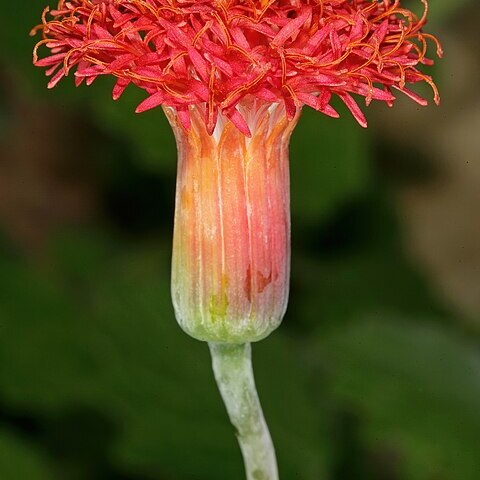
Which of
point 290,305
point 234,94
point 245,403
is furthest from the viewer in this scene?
point 290,305

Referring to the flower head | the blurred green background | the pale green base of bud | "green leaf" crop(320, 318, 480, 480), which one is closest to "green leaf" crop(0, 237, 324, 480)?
the blurred green background

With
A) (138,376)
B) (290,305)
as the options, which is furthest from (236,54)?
(290,305)

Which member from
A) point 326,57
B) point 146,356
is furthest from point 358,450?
point 326,57

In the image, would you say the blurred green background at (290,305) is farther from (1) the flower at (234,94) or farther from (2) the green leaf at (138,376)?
(1) the flower at (234,94)

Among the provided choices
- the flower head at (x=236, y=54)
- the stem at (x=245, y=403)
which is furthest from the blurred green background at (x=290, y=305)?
the flower head at (x=236, y=54)

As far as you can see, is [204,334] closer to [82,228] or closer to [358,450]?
[358,450]

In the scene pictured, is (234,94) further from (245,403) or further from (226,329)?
(245,403)
